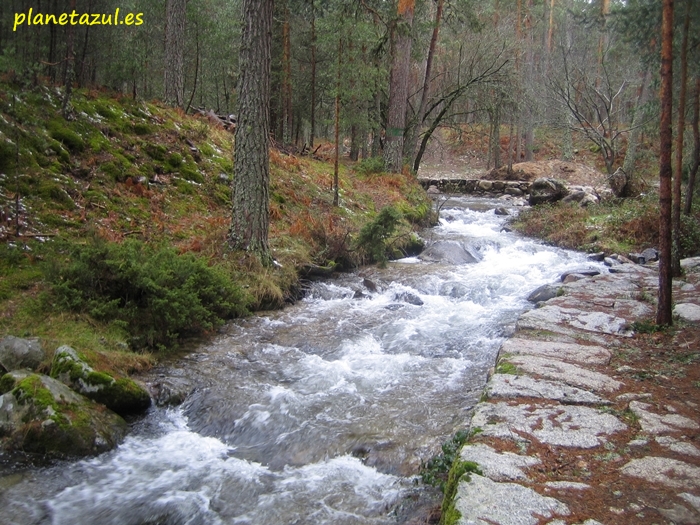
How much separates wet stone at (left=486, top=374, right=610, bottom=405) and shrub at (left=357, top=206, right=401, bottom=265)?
262 inches

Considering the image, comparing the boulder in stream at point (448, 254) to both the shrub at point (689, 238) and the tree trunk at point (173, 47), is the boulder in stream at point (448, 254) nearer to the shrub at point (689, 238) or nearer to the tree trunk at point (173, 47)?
→ the shrub at point (689, 238)

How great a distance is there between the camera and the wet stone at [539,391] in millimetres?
4688

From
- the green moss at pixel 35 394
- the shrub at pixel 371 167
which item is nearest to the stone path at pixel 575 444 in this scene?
the green moss at pixel 35 394

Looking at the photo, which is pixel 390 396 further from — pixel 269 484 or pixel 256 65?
pixel 256 65

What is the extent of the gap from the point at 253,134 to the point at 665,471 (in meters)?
7.78

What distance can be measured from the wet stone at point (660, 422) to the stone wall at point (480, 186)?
23.6m

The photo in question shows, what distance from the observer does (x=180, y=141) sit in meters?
12.5

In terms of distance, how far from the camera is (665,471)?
3.60m

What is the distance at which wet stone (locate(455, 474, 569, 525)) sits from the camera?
10.2ft

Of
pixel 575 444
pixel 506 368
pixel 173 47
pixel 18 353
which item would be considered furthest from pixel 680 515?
pixel 173 47

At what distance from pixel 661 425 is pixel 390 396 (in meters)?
2.87

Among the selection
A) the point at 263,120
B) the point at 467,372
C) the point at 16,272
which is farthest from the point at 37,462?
the point at 263,120

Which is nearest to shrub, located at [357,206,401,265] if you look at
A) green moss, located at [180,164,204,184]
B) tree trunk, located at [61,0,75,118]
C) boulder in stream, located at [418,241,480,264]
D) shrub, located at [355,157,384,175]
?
boulder in stream, located at [418,241,480,264]

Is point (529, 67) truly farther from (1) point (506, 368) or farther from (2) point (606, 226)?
(1) point (506, 368)
